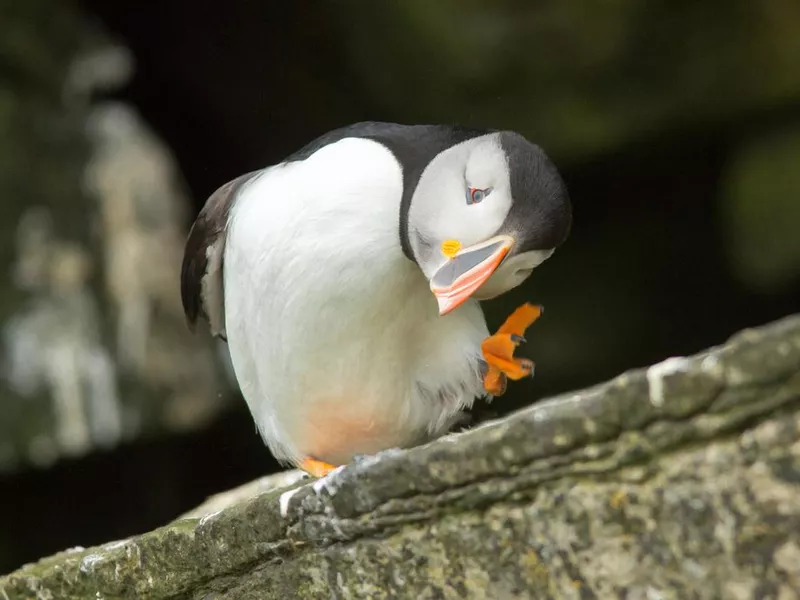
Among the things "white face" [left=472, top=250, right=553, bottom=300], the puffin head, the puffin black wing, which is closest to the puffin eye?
the puffin head

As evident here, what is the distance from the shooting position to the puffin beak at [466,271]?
1730 mm

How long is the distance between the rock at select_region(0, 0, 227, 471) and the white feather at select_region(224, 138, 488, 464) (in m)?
1.78

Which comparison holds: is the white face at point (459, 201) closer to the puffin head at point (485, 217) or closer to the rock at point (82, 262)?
the puffin head at point (485, 217)

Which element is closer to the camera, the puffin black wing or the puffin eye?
the puffin eye

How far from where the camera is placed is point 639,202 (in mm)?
4723

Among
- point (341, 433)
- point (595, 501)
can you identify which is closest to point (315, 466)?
point (341, 433)

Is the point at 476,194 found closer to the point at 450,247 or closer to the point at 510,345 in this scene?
the point at 450,247

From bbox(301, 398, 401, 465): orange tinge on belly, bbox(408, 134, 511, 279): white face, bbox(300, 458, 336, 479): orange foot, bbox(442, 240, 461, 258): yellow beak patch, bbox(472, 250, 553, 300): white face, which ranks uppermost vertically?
bbox(408, 134, 511, 279): white face

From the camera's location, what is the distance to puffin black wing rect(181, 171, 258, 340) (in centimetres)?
239

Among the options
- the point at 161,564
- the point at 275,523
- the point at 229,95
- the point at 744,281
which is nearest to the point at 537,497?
the point at 275,523

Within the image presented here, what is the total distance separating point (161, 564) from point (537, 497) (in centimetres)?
78

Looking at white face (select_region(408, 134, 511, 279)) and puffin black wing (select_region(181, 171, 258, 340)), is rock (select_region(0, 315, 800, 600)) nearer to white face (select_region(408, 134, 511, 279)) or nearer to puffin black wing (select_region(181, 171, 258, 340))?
white face (select_region(408, 134, 511, 279))

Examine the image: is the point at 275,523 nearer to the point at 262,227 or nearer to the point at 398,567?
the point at 398,567

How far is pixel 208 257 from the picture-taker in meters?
2.41
